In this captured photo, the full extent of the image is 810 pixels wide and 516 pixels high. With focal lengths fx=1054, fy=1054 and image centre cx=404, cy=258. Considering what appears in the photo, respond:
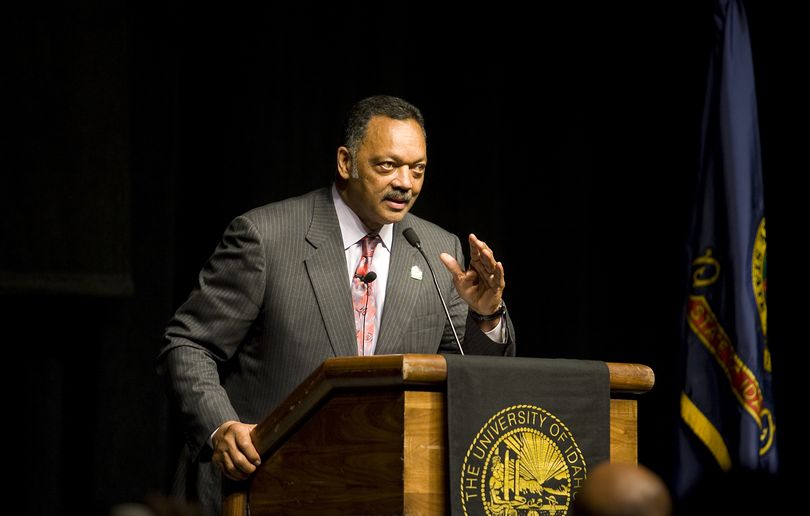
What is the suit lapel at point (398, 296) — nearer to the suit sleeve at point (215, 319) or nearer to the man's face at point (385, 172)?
the man's face at point (385, 172)

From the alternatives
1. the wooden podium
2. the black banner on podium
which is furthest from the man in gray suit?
the black banner on podium

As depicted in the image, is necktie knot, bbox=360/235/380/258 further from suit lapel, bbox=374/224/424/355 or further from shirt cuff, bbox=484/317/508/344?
shirt cuff, bbox=484/317/508/344

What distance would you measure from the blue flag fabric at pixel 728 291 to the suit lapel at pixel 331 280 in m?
1.86

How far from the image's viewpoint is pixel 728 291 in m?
4.02

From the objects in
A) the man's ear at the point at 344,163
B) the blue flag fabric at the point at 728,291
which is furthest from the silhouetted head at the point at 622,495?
the blue flag fabric at the point at 728,291

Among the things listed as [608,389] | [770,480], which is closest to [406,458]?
[608,389]

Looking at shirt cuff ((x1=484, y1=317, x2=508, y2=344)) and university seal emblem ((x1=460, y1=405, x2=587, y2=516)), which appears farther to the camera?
shirt cuff ((x1=484, y1=317, x2=508, y2=344))

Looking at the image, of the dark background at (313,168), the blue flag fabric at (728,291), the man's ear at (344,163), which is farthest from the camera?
the blue flag fabric at (728,291)

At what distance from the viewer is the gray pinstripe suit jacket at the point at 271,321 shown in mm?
2549

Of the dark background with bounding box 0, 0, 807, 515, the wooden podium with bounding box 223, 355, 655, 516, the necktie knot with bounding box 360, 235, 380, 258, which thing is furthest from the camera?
the dark background with bounding box 0, 0, 807, 515

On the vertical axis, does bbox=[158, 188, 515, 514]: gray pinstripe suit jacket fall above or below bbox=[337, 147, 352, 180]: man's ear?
below

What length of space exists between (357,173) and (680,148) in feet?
7.58

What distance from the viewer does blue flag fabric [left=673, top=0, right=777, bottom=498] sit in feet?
12.9

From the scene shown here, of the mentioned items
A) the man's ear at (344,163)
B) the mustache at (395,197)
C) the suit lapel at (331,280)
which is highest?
the man's ear at (344,163)
